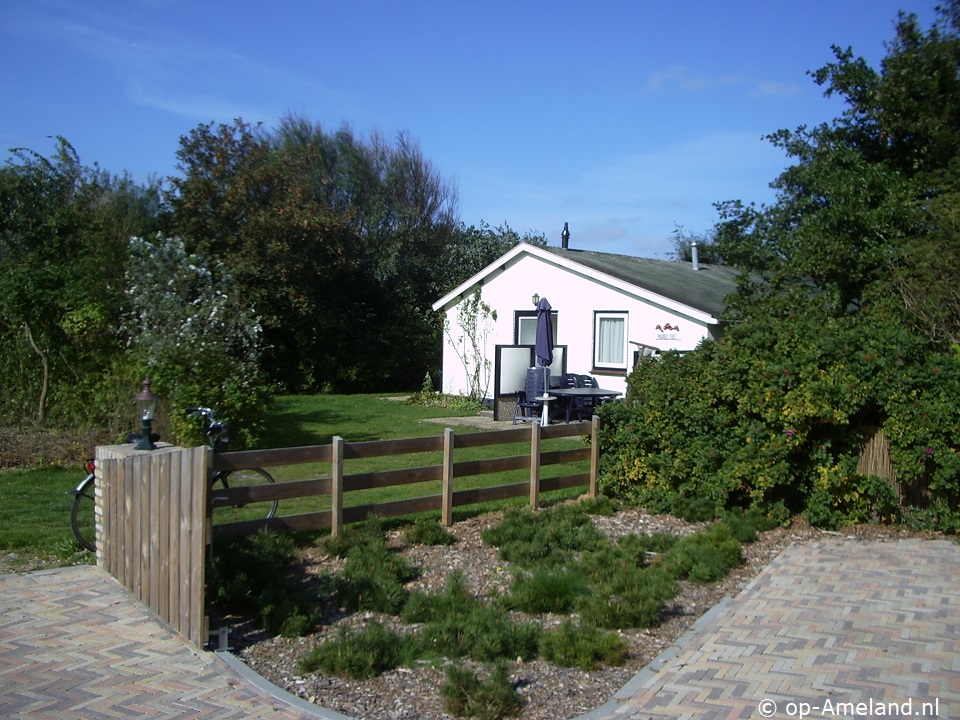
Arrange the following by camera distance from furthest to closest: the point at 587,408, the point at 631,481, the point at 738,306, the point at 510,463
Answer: the point at 587,408
the point at 738,306
the point at 631,481
the point at 510,463

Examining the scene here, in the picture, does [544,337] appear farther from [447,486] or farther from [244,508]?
[244,508]

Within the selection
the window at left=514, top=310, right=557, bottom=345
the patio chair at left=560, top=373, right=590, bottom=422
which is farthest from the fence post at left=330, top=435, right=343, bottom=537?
the window at left=514, top=310, right=557, bottom=345

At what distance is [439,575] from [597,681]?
229 cm

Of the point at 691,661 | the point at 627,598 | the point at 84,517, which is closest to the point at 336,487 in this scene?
the point at 84,517

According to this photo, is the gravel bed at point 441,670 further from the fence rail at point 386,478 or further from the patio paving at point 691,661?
the fence rail at point 386,478

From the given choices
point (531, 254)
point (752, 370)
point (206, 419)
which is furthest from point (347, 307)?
point (752, 370)

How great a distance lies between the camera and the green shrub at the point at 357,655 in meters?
5.22

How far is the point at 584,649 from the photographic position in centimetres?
552

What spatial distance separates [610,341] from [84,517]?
13.5 metres

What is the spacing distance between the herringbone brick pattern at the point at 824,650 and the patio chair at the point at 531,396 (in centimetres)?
977

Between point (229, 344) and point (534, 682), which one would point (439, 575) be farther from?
point (229, 344)

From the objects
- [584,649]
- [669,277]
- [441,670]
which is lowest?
[441,670]

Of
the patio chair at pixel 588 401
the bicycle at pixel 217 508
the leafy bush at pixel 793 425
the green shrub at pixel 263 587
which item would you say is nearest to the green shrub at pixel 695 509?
the leafy bush at pixel 793 425

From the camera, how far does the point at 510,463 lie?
30.7ft
